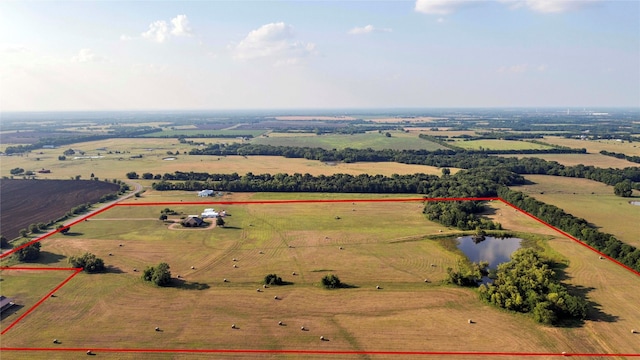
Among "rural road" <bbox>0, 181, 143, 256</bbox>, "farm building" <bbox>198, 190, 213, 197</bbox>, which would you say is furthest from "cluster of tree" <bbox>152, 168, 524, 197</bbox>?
"farm building" <bbox>198, 190, 213, 197</bbox>

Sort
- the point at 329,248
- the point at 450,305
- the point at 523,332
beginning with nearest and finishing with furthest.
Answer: the point at 523,332
the point at 450,305
the point at 329,248

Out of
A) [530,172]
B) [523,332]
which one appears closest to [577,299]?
[523,332]

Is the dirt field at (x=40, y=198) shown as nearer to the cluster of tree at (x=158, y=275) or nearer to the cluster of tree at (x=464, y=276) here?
the cluster of tree at (x=158, y=275)

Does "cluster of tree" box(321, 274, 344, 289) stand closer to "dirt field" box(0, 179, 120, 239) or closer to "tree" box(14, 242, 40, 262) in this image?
"tree" box(14, 242, 40, 262)

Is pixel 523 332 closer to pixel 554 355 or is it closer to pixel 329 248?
pixel 554 355

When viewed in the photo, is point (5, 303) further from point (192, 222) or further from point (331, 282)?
point (331, 282)

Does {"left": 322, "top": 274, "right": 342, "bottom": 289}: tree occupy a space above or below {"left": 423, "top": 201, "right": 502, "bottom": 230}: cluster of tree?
below

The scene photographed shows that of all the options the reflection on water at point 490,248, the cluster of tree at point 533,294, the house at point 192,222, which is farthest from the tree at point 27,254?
the reflection on water at point 490,248

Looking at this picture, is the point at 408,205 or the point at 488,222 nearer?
the point at 488,222

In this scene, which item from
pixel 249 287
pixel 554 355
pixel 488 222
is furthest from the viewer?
pixel 488 222
